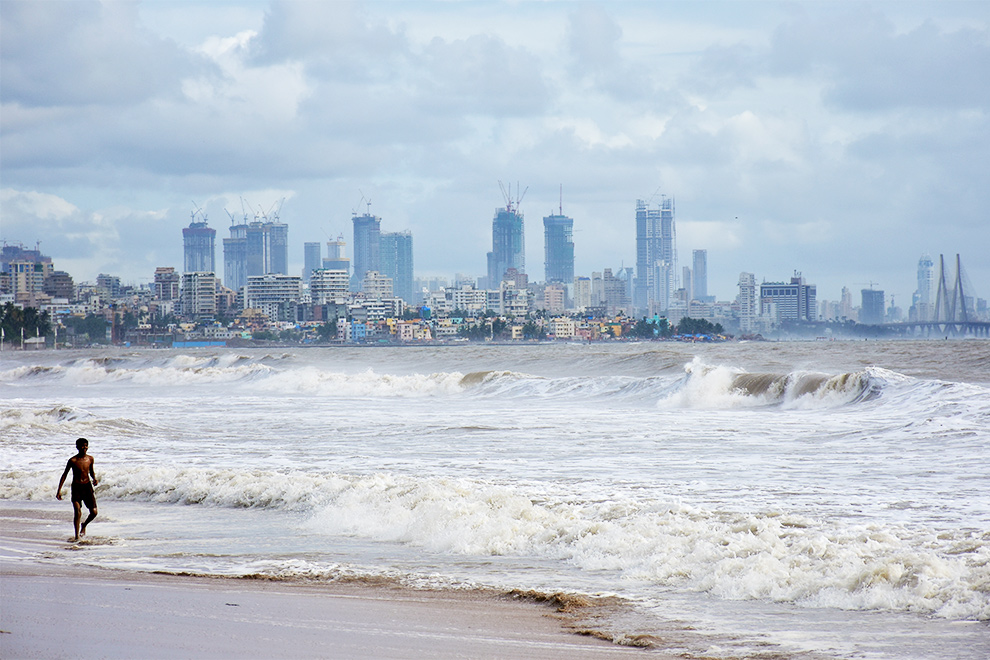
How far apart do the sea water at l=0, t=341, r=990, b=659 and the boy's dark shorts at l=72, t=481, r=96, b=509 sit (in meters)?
0.62

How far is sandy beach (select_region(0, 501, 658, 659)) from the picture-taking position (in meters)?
6.89

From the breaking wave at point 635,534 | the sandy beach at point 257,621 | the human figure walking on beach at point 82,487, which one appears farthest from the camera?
the human figure walking on beach at point 82,487

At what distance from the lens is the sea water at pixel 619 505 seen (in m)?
8.43

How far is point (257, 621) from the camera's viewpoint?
25.4ft

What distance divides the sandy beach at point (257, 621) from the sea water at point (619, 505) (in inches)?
24.2

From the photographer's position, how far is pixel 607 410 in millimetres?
33344

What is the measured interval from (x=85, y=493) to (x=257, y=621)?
19.5 ft

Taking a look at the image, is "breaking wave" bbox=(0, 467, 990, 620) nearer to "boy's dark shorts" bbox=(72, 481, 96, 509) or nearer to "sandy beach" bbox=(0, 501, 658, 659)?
"sandy beach" bbox=(0, 501, 658, 659)

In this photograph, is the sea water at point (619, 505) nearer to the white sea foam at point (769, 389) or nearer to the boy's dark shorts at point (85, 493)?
the white sea foam at point (769, 389)

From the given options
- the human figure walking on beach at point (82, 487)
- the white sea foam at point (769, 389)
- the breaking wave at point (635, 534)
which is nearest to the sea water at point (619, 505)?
the breaking wave at point (635, 534)

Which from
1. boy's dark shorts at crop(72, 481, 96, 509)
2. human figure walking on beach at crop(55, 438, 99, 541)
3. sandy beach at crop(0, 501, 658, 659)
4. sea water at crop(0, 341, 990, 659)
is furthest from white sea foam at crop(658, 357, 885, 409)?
sandy beach at crop(0, 501, 658, 659)

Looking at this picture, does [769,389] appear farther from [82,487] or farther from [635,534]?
[82,487]

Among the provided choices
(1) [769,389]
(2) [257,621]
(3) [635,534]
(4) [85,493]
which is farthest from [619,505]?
(1) [769,389]

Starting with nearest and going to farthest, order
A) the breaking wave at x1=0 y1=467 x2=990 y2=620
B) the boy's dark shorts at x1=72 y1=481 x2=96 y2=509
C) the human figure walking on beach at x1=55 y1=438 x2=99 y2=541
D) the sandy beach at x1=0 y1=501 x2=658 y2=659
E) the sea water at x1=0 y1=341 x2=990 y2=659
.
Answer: the sandy beach at x1=0 y1=501 x2=658 y2=659
the sea water at x1=0 y1=341 x2=990 y2=659
the breaking wave at x1=0 y1=467 x2=990 y2=620
the human figure walking on beach at x1=55 y1=438 x2=99 y2=541
the boy's dark shorts at x1=72 y1=481 x2=96 y2=509
